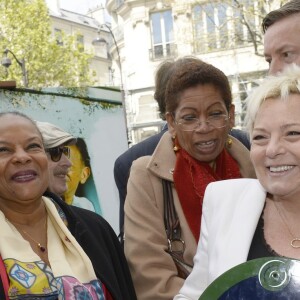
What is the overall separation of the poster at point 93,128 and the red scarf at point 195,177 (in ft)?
6.80

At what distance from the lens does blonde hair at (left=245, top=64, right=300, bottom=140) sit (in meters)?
2.12

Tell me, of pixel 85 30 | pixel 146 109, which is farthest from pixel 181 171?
pixel 85 30

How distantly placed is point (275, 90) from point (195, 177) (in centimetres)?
88

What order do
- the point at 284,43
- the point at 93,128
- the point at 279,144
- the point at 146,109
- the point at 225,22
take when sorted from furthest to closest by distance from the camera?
the point at 146,109 → the point at 225,22 → the point at 93,128 → the point at 284,43 → the point at 279,144

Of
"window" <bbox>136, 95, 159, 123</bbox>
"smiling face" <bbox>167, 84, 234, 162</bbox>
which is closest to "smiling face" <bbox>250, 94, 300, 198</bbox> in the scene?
"smiling face" <bbox>167, 84, 234, 162</bbox>

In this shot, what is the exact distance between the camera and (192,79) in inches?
116

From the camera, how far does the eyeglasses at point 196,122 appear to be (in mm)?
2959

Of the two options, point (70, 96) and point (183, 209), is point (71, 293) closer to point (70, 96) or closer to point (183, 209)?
point (183, 209)

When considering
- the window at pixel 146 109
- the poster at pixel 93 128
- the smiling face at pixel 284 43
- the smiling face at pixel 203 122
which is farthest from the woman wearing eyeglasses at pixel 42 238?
the window at pixel 146 109

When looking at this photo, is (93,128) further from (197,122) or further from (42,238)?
(42,238)

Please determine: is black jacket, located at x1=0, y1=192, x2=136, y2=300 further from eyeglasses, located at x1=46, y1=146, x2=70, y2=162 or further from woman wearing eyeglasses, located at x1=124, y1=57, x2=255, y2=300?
eyeglasses, located at x1=46, y1=146, x2=70, y2=162

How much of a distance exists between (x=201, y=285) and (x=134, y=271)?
0.62 m

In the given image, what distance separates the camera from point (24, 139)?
2779mm

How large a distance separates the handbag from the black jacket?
0.33 m
